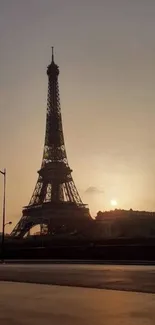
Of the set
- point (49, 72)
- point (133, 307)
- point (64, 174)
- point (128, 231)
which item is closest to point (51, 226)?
point (64, 174)

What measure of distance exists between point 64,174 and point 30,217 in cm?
1219

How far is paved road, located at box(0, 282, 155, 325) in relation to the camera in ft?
37.8

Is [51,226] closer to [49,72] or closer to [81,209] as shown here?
[81,209]

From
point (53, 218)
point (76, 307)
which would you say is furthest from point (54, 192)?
point (76, 307)

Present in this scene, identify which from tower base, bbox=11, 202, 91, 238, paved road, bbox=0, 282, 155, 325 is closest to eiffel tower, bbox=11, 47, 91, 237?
tower base, bbox=11, 202, 91, 238

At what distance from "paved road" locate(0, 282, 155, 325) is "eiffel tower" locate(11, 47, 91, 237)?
88.2 metres

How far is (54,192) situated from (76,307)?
98.7 m

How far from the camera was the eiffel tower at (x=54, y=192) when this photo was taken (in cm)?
→ 10844

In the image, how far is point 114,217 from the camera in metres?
126

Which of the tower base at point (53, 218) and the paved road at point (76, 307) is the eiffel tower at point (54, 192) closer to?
the tower base at point (53, 218)

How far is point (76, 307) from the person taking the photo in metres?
14.1

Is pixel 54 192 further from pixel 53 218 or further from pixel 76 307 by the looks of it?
pixel 76 307

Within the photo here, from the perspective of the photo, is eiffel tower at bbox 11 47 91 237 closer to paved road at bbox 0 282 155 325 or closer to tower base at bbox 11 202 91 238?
tower base at bbox 11 202 91 238

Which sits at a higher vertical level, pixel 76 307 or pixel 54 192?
pixel 54 192
